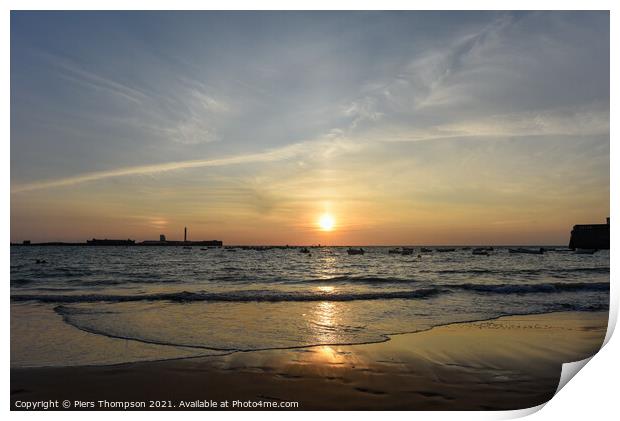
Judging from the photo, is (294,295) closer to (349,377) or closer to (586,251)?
(349,377)

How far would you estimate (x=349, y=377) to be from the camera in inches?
192

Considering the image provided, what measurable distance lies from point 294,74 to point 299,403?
17.3 feet

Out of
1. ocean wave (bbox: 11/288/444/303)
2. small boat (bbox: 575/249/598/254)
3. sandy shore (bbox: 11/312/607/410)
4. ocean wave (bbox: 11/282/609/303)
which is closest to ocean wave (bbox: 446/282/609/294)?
ocean wave (bbox: 11/282/609/303)

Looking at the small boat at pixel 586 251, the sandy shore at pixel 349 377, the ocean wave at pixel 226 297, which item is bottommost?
the ocean wave at pixel 226 297

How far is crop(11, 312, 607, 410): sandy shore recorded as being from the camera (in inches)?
171

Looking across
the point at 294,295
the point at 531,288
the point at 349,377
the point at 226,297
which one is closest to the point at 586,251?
the point at 531,288

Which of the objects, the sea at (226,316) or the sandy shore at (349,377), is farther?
the sea at (226,316)

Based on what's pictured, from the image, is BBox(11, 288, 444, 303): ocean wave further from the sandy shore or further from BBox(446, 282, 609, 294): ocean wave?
the sandy shore

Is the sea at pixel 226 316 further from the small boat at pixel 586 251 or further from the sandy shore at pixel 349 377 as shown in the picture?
the small boat at pixel 586 251

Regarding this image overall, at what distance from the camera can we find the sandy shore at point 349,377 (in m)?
4.34

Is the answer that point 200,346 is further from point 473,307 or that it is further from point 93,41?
point 473,307

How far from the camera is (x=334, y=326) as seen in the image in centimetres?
804

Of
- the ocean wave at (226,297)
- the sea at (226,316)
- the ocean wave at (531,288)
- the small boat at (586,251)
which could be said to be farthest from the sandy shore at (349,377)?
the small boat at (586,251)

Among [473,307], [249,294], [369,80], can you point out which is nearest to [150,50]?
[369,80]
